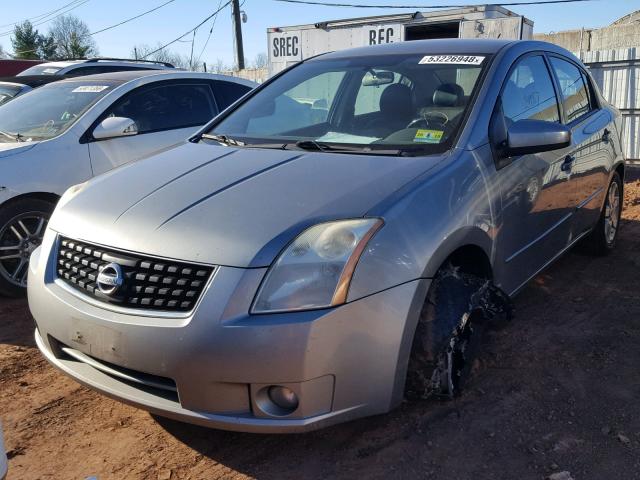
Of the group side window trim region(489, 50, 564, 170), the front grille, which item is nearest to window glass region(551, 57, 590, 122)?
side window trim region(489, 50, 564, 170)

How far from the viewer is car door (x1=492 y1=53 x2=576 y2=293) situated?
3129 millimetres

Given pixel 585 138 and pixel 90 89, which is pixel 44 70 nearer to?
pixel 90 89

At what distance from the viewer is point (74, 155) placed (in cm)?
469

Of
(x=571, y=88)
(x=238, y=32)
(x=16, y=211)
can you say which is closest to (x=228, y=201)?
(x=16, y=211)

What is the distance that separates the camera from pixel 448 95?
10.7 ft

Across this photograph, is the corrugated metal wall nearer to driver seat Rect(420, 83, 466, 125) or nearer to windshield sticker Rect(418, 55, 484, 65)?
windshield sticker Rect(418, 55, 484, 65)

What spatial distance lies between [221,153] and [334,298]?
134cm

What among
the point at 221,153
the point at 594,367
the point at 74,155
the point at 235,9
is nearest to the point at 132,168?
the point at 221,153

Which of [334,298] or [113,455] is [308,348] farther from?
[113,455]

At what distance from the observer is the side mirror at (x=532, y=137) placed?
9.77ft

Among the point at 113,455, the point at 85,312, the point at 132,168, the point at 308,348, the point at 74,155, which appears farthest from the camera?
the point at 74,155

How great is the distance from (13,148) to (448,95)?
3.19 m

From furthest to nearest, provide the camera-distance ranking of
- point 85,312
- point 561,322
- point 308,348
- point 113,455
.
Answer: point 561,322, point 113,455, point 85,312, point 308,348

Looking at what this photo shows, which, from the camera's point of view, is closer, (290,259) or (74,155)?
(290,259)
